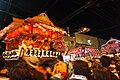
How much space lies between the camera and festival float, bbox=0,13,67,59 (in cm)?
902

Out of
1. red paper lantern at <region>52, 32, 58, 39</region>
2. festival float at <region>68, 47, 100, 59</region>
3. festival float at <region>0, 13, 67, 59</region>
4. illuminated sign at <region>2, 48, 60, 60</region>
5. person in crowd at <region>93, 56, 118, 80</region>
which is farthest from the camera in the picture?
festival float at <region>68, 47, 100, 59</region>

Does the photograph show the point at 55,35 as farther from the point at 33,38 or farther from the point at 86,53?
the point at 86,53

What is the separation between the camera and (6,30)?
9.98m

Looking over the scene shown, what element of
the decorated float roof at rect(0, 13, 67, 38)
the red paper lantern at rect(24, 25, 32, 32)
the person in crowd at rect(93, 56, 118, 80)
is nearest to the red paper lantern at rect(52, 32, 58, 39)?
the decorated float roof at rect(0, 13, 67, 38)

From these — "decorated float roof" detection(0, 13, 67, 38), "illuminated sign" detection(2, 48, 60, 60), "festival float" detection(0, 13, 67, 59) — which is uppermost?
"decorated float roof" detection(0, 13, 67, 38)

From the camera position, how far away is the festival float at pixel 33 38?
29.6 feet

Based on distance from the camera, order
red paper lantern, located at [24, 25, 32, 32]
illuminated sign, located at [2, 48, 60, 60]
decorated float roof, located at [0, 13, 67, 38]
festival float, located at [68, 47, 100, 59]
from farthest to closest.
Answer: festival float, located at [68, 47, 100, 59] < decorated float roof, located at [0, 13, 67, 38] < red paper lantern, located at [24, 25, 32, 32] < illuminated sign, located at [2, 48, 60, 60]

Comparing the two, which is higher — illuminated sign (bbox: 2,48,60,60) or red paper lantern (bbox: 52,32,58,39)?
red paper lantern (bbox: 52,32,58,39)

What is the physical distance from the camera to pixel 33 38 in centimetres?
1006

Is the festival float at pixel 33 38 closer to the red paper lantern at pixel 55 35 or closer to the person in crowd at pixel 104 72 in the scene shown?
the red paper lantern at pixel 55 35

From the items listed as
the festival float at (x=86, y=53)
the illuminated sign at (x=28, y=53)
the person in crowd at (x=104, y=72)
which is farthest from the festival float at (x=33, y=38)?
the person in crowd at (x=104, y=72)

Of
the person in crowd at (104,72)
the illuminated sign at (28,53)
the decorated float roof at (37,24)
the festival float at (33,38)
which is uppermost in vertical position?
the decorated float roof at (37,24)

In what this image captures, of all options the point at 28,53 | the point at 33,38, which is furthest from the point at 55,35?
the point at 28,53

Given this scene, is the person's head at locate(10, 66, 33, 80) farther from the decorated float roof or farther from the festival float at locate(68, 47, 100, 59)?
the festival float at locate(68, 47, 100, 59)
